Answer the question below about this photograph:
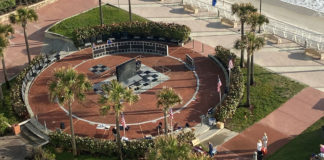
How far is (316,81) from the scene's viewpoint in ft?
176

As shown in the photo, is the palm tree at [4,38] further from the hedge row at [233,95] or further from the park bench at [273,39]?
the park bench at [273,39]

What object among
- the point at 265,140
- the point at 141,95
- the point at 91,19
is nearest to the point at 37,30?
the point at 91,19

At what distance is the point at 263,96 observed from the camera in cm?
5091

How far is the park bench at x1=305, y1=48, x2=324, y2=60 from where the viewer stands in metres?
57.7

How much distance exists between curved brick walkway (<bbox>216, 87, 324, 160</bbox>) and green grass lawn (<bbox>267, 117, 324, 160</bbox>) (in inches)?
24.5

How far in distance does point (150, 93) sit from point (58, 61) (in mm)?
14051

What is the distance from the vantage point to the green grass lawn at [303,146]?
40.8m

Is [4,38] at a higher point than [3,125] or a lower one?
higher

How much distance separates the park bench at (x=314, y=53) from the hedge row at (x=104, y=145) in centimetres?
2241

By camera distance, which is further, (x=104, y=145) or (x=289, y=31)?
(x=289, y=31)

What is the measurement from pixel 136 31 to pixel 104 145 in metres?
23.5

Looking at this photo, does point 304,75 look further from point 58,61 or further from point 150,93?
point 58,61

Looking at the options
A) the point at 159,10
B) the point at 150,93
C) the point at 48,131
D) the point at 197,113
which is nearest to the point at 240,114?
the point at 197,113

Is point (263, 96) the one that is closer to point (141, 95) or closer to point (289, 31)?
point (141, 95)
